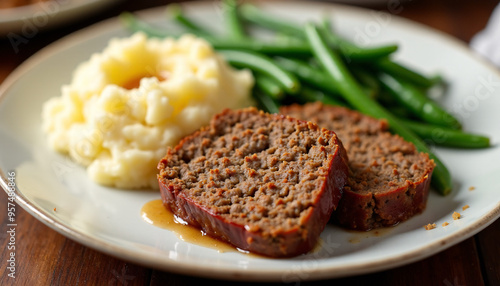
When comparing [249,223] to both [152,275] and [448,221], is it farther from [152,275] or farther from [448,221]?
[448,221]

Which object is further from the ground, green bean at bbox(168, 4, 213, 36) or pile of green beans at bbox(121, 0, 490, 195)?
pile of green beans at bbox(121, 0, 490, 195)

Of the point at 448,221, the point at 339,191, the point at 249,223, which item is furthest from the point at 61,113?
the point at 448,221

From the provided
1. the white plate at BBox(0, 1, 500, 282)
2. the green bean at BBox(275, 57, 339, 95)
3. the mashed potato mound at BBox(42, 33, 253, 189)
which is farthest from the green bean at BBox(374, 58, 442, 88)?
the mashed potato mound at BBox(42, 33, 253, 189)

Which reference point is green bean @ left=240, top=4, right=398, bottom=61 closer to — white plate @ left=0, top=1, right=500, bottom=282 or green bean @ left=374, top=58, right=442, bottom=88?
green bean @ left=374, top=58, right=442, bottom=88

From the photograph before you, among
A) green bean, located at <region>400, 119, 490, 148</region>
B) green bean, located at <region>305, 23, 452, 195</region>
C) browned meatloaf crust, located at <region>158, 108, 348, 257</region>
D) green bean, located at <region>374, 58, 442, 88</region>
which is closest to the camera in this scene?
browned meatloaf crust, located at <region>158, 108, 348, 257</region>

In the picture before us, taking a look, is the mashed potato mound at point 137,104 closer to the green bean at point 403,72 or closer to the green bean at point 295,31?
the green bean at point 295,31
